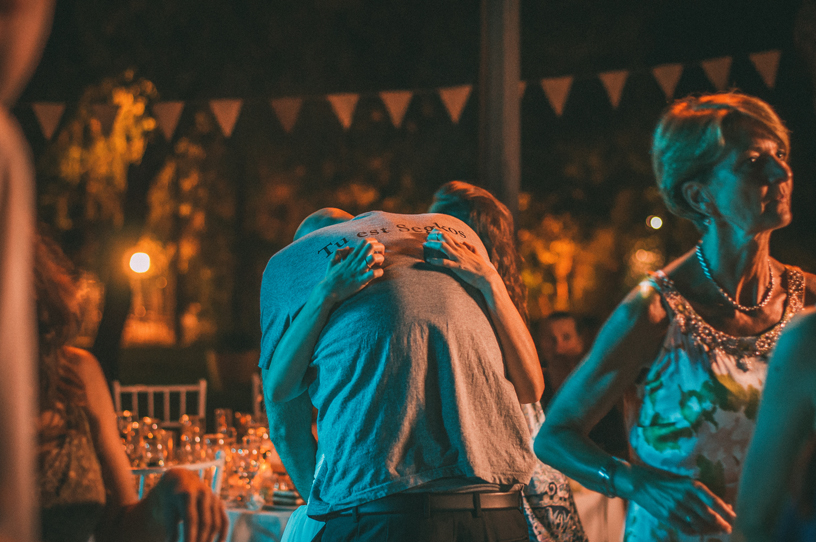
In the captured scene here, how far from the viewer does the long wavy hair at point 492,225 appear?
2.66 meters

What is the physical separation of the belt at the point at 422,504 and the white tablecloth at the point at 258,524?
1744mm

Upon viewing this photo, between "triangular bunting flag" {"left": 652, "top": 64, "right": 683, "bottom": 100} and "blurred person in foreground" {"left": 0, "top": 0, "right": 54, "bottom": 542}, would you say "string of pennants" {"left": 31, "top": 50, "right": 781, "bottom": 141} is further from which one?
"blurred person in foreground" {"left": 0, "top": 0, "right": 54, "bottom": 542}

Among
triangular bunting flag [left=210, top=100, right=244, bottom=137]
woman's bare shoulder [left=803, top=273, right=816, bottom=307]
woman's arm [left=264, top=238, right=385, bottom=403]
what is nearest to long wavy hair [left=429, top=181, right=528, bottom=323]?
woman's arm [left=264, top=238, right=385, bottom=403]

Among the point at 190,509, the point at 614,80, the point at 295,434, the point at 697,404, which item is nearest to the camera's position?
the point at 190,509

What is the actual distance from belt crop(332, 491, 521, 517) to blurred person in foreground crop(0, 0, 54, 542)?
4.34 feet

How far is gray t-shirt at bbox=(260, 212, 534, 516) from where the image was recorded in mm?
1767

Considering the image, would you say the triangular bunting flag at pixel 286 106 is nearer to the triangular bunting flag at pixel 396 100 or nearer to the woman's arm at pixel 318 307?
the triangular bunting flag at pixel 396 100

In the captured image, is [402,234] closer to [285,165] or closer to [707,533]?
[707,533]

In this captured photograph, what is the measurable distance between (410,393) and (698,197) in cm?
81

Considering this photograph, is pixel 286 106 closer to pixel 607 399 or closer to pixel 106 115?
pixel 106 115

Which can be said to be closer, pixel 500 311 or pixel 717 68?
pixel 500 311

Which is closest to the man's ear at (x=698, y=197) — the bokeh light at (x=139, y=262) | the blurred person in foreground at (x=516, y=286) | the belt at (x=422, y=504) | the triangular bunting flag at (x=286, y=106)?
the belt at (x=422, y=504)

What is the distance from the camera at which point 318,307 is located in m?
1.88

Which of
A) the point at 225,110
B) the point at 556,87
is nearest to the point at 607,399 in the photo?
the point at 556,87
